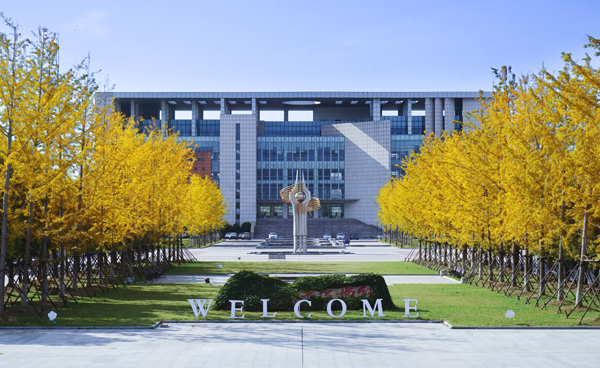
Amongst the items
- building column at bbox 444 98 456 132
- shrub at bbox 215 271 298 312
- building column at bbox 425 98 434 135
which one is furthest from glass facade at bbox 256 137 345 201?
shrub at bbox 215 271 298 312

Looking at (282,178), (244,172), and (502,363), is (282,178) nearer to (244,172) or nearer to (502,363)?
(244,172)

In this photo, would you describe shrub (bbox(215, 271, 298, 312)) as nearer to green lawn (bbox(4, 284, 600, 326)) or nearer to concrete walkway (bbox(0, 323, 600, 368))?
green lawn (bbox(4, 284, 600, 326))

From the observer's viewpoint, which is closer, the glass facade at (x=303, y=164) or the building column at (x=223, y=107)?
the building column at (x=223, y=107)

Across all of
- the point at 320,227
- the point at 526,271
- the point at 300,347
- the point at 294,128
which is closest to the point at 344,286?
the point at 300,347

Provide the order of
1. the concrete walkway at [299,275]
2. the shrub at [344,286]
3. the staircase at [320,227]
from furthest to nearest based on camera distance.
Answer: the staircase at [320,227] < the concrete walkway at [299,275] < the shrub at [344,286]

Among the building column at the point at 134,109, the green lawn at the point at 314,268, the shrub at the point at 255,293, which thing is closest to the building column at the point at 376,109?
the building column at the point at 134,109

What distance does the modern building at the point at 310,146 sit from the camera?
11269cm

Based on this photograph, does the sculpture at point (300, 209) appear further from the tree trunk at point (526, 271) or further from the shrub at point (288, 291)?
the shrub at point (288, 291)

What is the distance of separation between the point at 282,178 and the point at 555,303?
93157 millimetres

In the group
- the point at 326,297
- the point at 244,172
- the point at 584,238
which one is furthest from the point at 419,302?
the point at 244,172

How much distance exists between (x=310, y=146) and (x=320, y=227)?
1856cm

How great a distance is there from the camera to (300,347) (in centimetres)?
1497

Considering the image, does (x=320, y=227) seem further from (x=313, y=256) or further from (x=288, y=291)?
(x=288, y=291)

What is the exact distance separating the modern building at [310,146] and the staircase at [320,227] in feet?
13.0
